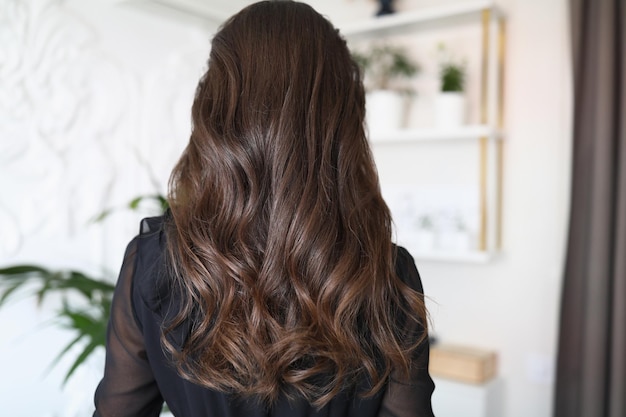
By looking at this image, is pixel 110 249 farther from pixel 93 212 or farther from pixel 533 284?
pixel 533 284

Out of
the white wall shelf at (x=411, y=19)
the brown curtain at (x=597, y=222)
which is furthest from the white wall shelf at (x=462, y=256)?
the white wall shelf at (x=411, y=19)

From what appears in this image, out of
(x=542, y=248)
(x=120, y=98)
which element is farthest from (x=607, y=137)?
(x=120, y=98)

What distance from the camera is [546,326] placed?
2.34 meters

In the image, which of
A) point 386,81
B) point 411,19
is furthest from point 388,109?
point 411,19

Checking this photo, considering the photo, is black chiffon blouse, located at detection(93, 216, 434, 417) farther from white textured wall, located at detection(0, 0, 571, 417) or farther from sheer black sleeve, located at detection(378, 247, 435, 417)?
white textured wall, located at detection(0, 0, 571, 417)

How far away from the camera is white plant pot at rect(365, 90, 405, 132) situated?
8.23 feet

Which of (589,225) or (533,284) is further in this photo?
(533,284)

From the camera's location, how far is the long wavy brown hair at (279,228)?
0.86 meters

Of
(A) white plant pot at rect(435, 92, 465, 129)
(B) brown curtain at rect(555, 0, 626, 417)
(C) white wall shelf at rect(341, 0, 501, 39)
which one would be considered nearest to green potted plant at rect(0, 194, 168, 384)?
(A) white plant pot at rect(435, 92, 465, 129)

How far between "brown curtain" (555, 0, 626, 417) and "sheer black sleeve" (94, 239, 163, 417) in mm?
1625

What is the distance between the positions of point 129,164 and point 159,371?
1440 mm

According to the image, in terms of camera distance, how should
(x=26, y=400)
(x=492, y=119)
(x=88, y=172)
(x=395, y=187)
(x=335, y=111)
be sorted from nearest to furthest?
(x=335, y=111) < (x=26, y=400) < (x=88, y=172) < (x=492, y=119) < (x=395, y=187)

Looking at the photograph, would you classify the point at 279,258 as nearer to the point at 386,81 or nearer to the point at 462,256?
the point at 462,256

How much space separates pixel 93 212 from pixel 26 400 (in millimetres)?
665
